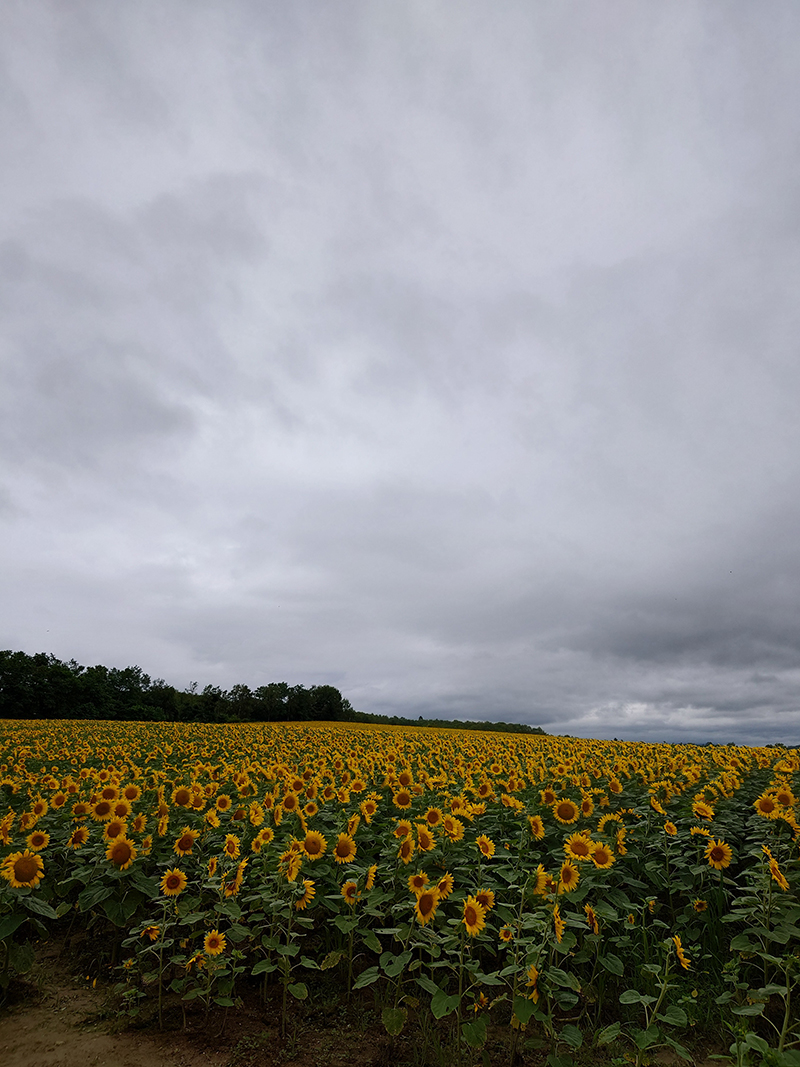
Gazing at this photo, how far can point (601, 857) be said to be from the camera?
5.41 meters

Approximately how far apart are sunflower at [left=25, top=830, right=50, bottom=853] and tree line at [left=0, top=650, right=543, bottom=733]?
54.6 metres

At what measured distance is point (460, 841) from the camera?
253 inches

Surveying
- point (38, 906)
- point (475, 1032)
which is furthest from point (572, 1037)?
point (38, 906)

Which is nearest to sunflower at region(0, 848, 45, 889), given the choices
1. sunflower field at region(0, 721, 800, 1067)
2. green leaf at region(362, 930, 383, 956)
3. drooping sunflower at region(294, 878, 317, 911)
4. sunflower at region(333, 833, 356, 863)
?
sunflower field at region(0, 721, 800, 1067)

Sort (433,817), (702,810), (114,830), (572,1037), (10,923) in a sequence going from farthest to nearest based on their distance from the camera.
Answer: (433,817) → (702,810) → (114,830) → (10,923) → (572,1037)

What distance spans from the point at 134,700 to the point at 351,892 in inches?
2876

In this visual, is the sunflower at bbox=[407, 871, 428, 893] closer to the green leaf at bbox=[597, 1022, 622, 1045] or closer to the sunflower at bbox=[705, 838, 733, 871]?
the green leaf at bbox=[597, 1022, 622, 1045]

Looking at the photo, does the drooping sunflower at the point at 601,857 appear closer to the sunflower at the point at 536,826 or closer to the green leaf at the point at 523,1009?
the sunflower at the point at 536,826

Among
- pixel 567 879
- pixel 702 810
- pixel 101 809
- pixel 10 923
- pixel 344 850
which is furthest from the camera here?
pixel 101 809

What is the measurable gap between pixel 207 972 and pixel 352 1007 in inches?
55.4

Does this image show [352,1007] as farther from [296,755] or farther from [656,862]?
[296,755]

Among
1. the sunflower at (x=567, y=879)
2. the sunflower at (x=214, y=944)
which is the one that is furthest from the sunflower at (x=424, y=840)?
the sunflower at (x=214, y=944)

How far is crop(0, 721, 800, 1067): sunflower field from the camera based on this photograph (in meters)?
4.80

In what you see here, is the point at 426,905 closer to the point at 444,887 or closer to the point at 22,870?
the point at 444,887
